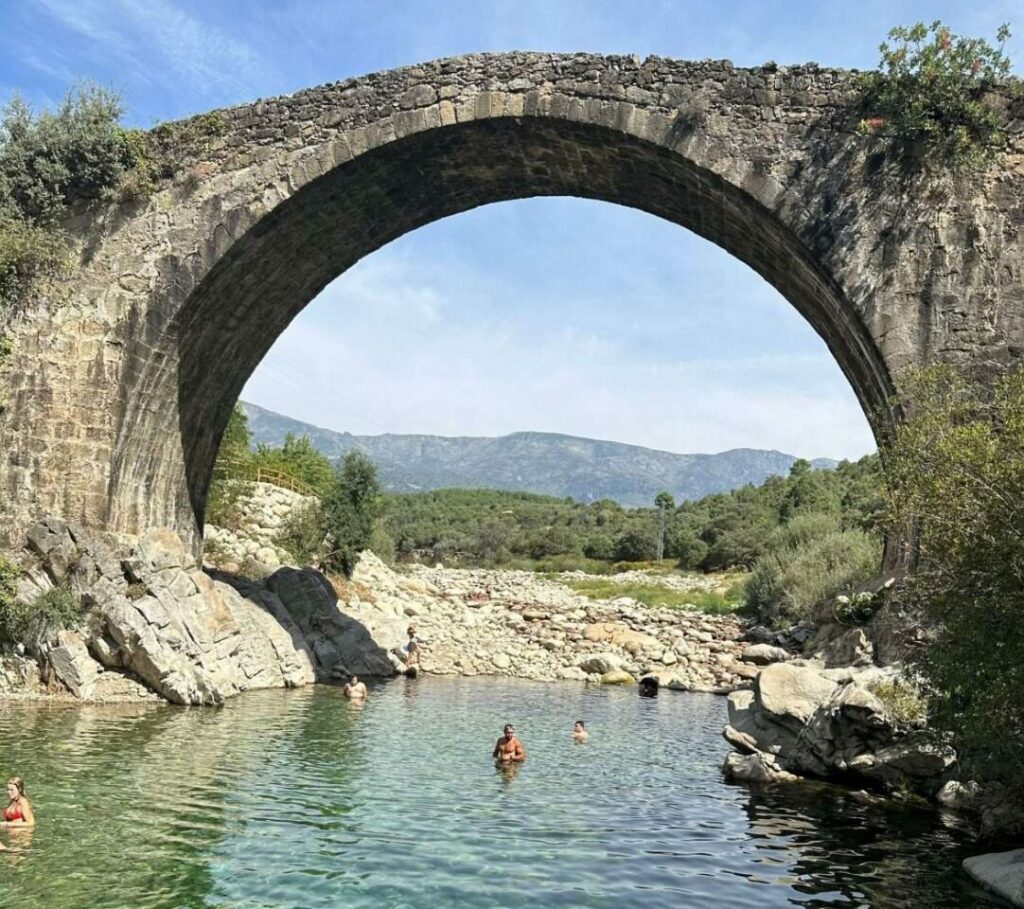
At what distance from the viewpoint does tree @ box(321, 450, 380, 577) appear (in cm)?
3084

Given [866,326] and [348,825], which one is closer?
[348,825]

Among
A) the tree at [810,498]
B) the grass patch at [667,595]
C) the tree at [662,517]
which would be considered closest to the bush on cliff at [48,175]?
the grass patch at [667,595]

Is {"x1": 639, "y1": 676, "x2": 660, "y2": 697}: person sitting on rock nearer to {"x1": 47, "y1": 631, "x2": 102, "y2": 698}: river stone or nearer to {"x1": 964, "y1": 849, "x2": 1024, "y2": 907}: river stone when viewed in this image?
{"x1": 47, "y1": 631, "x2": 102, "y2": 698}: river stone

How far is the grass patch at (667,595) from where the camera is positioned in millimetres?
37531

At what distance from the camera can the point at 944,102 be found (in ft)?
42.8

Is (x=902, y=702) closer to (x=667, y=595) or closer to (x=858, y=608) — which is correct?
(x=858, y=608)

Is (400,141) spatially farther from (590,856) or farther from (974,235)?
(590,856)

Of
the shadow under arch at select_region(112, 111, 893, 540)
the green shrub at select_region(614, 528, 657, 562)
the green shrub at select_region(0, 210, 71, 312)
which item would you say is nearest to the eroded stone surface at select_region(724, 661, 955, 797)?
the shadow under arch at select_region(112, 111, 893, 540)

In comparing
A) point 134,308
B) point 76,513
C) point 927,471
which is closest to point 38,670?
point 76,513

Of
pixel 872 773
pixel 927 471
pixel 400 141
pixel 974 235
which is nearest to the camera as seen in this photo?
pixel 927 471

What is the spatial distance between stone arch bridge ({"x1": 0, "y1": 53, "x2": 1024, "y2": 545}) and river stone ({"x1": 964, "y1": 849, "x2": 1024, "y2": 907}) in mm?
6444

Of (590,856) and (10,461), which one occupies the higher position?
(10,461)

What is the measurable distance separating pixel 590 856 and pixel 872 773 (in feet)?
13.6

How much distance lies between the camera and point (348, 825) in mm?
A: 8914
